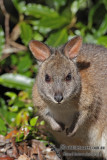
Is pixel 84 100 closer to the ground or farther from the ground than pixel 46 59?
closer to the ground

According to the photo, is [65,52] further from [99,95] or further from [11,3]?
[11,3]

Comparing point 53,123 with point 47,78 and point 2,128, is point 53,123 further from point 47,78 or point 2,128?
point 2,128

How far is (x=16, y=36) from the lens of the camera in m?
7.99

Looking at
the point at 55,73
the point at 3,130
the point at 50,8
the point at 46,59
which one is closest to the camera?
the point at 55,73

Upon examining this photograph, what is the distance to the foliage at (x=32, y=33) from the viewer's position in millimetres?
6805

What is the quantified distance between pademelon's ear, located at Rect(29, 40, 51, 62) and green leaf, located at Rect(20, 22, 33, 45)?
7.40 feet

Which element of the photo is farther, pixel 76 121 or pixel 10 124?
pixel 10 124

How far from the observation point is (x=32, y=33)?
751cm

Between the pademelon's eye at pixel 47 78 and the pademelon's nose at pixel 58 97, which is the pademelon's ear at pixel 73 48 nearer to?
the pademelon's eye at pixel 47 78

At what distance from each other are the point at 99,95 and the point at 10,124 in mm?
2107

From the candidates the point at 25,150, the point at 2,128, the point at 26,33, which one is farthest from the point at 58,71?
the point at 26,33

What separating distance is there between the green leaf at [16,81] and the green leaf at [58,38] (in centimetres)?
81

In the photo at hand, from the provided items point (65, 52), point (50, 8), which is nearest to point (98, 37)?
point (50, 8)

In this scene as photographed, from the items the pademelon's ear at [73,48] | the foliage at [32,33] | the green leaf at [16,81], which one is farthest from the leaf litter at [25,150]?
the pademelon's ear at [73,48]
